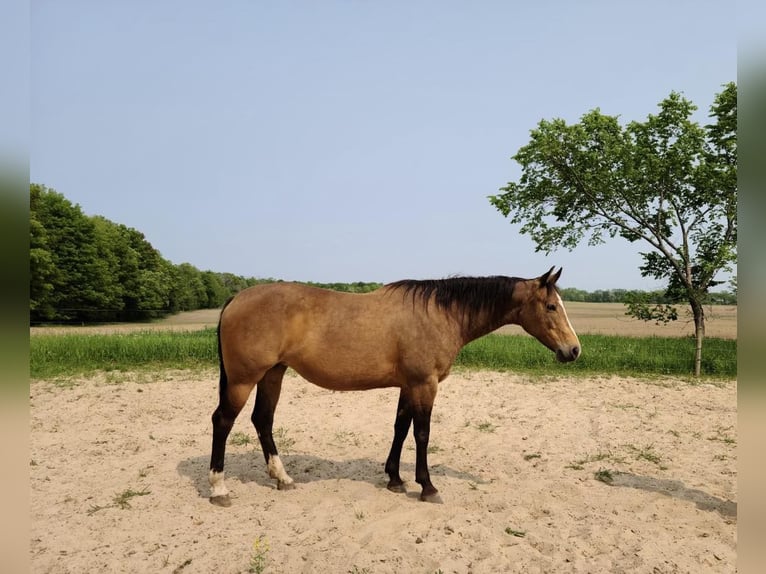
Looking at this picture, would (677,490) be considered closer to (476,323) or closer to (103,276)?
(476,323)

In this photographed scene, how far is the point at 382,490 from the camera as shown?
4734 mm

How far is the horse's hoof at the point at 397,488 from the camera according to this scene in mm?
4719

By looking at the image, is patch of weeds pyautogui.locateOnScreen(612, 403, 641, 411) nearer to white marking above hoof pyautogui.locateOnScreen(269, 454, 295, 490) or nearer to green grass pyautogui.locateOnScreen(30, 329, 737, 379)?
green grass pyautogui.locateOnScreen(30, 329, 737, 379)

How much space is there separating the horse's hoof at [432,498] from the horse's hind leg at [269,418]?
1.35 metres

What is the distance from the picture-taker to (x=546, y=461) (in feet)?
18.7

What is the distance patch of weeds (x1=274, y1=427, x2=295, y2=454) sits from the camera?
614 cm

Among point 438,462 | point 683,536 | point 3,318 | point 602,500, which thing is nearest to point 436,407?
point 438,462

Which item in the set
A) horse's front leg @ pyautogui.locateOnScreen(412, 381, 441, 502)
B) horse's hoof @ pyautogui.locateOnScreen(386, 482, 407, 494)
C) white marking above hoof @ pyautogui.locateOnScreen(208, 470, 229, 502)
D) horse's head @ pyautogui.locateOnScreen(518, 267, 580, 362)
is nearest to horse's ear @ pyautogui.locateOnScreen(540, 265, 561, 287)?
horse's head @ pyautogui.locateOnScreen(518, 267, 580, 362)

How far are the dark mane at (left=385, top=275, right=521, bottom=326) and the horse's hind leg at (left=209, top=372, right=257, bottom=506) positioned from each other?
1.82 m

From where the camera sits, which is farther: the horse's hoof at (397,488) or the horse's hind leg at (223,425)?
the horse's hoof at (397,488)

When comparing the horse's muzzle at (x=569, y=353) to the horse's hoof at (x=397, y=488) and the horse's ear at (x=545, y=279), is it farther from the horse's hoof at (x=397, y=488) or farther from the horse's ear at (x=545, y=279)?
the horse's hoof at (x=397, y=488)

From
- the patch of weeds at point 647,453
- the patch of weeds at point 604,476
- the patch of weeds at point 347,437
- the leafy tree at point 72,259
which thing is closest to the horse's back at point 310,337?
the patch of weeds at point 347,437

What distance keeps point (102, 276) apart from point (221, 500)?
1398 inches

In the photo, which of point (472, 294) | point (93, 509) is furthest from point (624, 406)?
point (93, 509)
